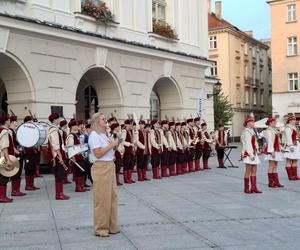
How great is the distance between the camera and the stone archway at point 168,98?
26.2 m

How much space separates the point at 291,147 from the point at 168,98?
12161 millimetres

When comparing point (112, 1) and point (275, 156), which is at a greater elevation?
point (112, 1)

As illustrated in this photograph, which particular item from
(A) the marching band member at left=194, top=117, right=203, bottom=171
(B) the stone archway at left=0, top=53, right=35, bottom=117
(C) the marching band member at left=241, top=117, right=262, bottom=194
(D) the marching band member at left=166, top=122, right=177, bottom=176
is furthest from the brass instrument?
(A) the marching band member at left=194, top=117, right=203, bottom=171

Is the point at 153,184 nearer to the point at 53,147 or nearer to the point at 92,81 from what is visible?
the point at 53,147

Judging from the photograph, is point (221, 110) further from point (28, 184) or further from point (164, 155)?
point (28, 184)

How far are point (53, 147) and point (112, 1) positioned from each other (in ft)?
36.6

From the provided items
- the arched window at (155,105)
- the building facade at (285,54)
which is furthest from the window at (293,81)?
the arched window at (155,105)

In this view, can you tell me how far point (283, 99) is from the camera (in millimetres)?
51375

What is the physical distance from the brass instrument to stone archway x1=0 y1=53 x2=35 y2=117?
19.5 ft

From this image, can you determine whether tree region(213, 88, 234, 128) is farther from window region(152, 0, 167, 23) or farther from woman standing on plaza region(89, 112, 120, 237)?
woman standing on plaza region(89, 112, 120, 237)

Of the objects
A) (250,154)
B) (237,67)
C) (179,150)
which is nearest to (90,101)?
(179,150)

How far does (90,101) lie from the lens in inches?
978

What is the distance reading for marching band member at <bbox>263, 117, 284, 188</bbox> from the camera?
13758mm

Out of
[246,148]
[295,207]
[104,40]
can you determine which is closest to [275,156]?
[246,148]
